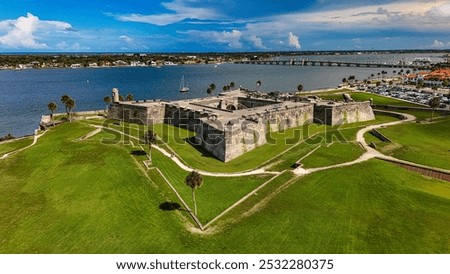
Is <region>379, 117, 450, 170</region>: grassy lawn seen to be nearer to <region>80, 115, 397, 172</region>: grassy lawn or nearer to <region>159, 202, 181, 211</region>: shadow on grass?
<region>80, 115, 397, 172</region>: grassy lawn

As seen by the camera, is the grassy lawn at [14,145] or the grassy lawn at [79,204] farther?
the grassy lawn at [14,145]

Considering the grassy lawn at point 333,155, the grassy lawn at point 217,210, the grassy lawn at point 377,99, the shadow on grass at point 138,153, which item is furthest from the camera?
the grassy lawn at point 377,99

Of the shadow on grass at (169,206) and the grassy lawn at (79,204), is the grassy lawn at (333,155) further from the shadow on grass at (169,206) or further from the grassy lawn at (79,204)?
the grassy lawn at (79,204)

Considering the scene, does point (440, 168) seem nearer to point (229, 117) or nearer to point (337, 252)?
point (337, 252)

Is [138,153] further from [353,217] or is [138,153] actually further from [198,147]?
[353,217]

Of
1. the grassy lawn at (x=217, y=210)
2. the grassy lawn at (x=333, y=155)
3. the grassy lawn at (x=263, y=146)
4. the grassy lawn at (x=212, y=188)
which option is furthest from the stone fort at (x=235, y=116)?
the grassy lawn at (x=333, y=155)

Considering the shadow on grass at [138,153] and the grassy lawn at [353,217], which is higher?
the shadow on grass at [138,153]

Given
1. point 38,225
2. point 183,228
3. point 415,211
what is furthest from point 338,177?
point 38,225
